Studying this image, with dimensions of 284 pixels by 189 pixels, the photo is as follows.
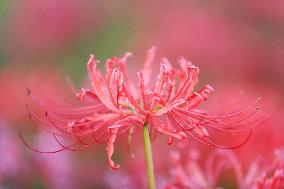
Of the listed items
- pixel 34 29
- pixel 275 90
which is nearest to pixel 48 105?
pixel 275 90

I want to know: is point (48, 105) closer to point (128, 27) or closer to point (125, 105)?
point (125, 105)

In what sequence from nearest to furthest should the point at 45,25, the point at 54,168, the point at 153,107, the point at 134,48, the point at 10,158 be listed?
the point at 153,107, the point at 10,158, the point at 54,168, the point at 134,48, the point at 45,25

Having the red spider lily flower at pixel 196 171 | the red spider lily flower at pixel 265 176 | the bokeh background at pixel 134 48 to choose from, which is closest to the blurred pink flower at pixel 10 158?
the bokeh background at pixel 134 48

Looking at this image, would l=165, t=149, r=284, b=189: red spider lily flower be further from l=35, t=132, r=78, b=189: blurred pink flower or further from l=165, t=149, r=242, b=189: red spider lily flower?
l=35, t=132, r=78, b=189: blurred pink flower

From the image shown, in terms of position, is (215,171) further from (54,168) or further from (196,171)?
(54,168)

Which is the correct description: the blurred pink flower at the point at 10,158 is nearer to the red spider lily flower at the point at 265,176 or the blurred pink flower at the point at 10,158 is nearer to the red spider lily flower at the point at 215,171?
→ the red spider lily flower at the point at 215,171

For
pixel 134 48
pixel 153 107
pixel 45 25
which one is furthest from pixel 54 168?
pixel 45 25

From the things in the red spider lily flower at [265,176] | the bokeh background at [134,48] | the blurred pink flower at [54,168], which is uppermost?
the bokeh background at [134,48]

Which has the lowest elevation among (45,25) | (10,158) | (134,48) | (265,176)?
(265,176)

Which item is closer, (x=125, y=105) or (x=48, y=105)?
(x=125, y=105)
